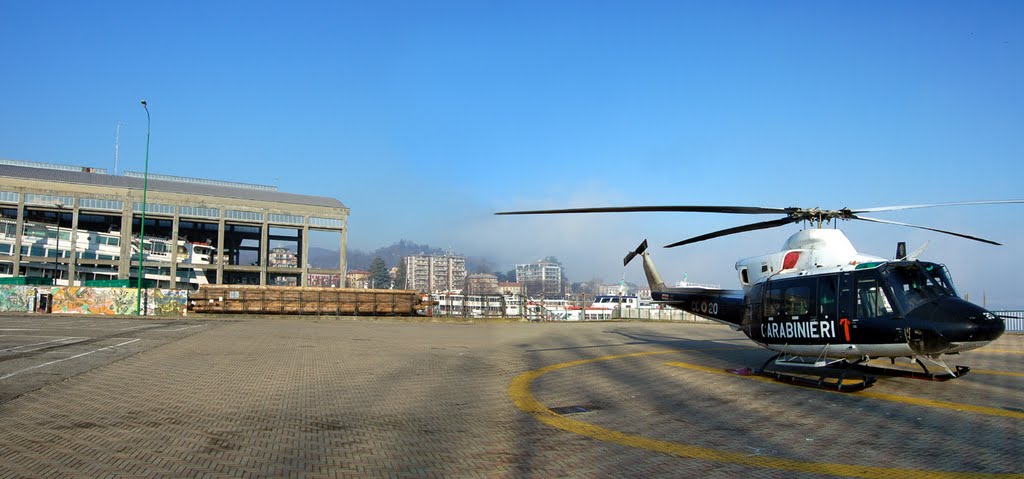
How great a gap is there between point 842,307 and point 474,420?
25.7ft

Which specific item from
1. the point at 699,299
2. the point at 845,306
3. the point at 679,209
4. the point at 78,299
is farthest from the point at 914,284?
the point at 78,299

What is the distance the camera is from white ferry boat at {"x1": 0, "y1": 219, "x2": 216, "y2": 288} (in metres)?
65.2

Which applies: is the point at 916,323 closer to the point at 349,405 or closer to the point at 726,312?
the point at 726,312

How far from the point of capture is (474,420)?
28.6 feet

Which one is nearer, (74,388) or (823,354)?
(74,388)

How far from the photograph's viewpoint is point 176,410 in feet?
29.1

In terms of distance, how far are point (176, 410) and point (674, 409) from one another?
7578mm

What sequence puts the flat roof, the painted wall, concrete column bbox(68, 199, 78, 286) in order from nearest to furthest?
the painted wall < concrete column bbox(68, 199, 78, 286) < the flat roof

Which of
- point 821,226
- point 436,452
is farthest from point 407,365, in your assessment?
point 821,226

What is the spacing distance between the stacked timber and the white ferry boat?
31.9 m

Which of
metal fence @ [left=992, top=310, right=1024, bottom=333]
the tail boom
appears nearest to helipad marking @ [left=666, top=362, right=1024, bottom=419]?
the tail boom

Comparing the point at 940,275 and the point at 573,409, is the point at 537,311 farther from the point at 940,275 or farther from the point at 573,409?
the point at 573,409

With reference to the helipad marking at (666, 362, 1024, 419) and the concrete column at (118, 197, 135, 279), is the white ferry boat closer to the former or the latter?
the concrete column at (118, 197, 135, 279)

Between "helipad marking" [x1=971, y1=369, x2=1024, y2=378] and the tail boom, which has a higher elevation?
the tail boom
